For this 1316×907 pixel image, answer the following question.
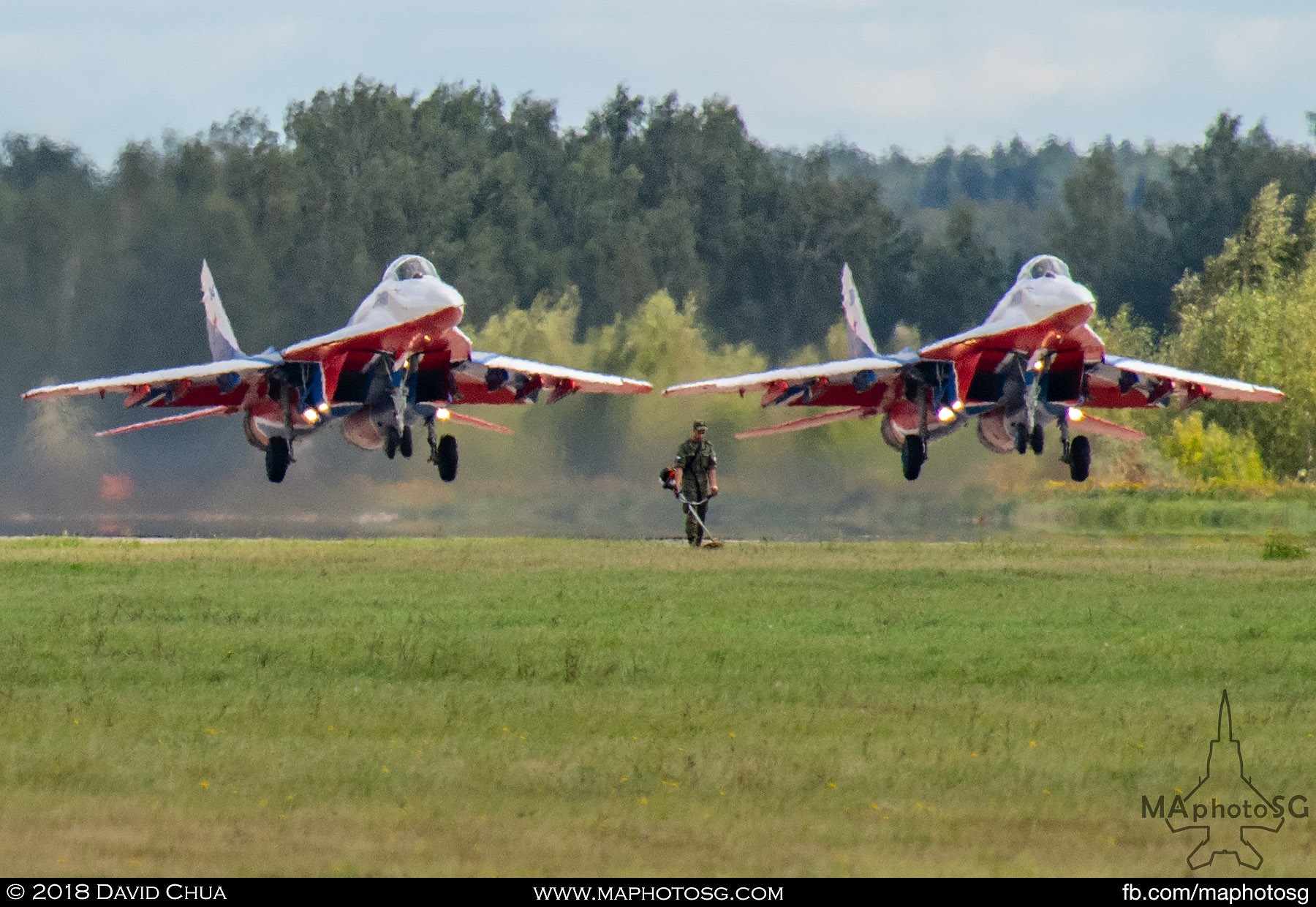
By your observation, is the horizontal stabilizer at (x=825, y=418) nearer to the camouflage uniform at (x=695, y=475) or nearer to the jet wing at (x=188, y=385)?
the camouflage uniform at (x=695, y=475)

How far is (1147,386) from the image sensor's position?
29375mm

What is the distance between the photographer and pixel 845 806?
928cm

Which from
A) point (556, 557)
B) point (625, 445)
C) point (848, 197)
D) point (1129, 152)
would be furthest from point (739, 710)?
point (1129, 152)

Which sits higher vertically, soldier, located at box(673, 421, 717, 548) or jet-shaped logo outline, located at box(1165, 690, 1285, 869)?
soldier, located at box(673, 421, 717, 548)

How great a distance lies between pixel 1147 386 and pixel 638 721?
1940 centimetres

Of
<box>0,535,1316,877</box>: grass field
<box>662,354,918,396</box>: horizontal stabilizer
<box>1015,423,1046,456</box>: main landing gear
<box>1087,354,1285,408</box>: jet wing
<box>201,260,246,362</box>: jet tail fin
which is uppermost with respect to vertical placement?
<box>201,260,246,362</box>: jet tail fin

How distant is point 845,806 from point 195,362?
46.7m

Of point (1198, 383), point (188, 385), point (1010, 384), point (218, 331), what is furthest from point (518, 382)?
point (1198, 383)

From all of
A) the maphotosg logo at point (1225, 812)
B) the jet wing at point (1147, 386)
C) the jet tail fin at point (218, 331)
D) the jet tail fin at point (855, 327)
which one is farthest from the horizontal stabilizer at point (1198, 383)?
the maphotosg logo at point (1225, 812)

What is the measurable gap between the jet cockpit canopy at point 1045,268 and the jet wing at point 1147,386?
175 centimetres

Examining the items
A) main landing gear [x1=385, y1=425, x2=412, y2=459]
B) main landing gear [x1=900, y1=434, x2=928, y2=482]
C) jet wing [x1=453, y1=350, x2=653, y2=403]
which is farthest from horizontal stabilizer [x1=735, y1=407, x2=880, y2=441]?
main landing gear [x1=385, y1=425, x2=412, y2=459]

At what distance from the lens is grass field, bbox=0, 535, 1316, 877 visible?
27.5 ft

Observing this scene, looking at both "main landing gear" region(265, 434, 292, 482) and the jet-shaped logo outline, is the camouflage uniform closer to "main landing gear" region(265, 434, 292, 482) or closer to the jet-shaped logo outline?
"main landing gear" region(265, 434, 292, 482)

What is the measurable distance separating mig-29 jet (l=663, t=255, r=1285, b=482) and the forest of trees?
18229 mm
